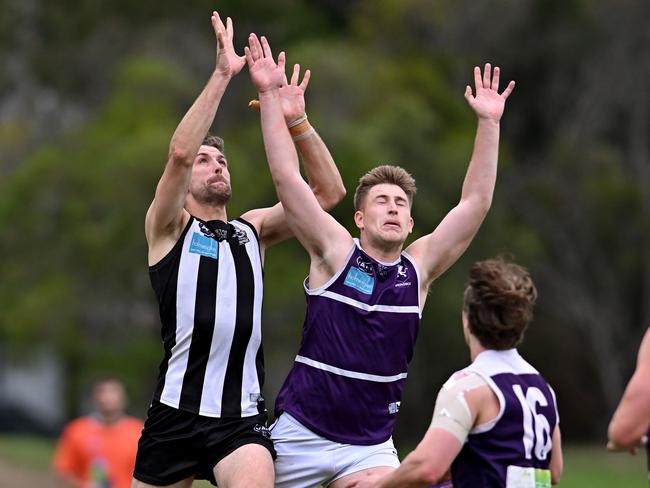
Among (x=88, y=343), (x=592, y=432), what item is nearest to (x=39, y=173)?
(x=88, y=343)

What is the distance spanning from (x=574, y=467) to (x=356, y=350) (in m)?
22.3

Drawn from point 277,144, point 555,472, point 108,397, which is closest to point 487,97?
point 277,144

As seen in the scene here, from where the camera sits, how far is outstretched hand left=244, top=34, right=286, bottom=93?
7.07m

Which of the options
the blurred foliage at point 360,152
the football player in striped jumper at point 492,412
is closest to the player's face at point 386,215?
the football player in striped jumper at point 492,412

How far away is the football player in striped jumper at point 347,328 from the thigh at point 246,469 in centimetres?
19

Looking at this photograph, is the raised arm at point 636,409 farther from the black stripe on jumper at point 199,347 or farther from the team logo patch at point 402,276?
the black stripe on jumper at point 199,347

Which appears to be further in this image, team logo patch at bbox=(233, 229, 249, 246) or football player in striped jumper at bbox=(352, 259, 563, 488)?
team logo patch at bbox=(233, 229, 249, 246)

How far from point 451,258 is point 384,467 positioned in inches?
47.2

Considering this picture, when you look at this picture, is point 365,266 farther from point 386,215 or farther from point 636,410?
point 636,410

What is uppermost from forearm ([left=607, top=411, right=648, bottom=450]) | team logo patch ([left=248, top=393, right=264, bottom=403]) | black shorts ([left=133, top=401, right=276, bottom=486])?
team logo patch ([left=248, top=393, right=264, bottom=403])

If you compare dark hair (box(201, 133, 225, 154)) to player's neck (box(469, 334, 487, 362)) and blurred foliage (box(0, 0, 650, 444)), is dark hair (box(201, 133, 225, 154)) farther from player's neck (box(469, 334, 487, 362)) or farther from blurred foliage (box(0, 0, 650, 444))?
blurred foliage (box(0, 0, 650, 444))

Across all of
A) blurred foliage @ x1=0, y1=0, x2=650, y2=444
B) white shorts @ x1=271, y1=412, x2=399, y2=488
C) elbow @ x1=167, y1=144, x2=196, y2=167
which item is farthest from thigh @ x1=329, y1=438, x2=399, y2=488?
blurred foliage @ x1=0, y1=0, x2=650, y2=444

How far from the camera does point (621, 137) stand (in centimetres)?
3578

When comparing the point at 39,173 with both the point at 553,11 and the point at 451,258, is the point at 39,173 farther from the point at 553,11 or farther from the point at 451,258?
the point at 451,258
